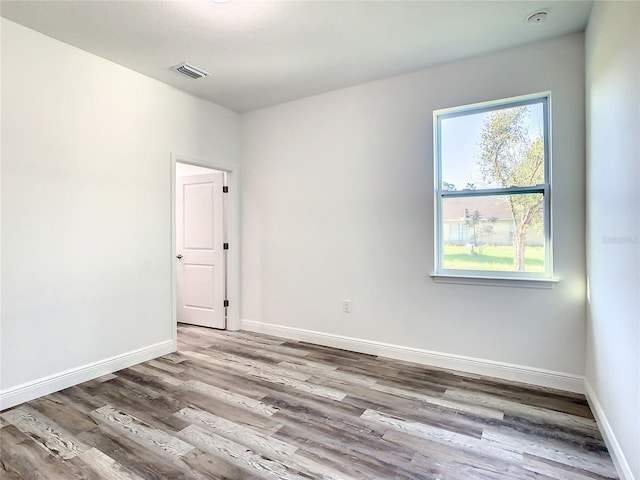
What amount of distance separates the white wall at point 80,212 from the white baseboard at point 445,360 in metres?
1.46

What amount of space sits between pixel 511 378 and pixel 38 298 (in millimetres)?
3753

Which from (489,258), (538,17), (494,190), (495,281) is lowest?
(495,281)

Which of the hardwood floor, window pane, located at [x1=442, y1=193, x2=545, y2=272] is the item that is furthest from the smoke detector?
the hardwood floor

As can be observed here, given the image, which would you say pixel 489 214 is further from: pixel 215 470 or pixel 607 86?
pixel 215 470

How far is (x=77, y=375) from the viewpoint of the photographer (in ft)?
9.12

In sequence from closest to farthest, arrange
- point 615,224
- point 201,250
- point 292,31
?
point 615,224
point 292,31
point 201,250

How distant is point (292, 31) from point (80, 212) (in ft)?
7.26

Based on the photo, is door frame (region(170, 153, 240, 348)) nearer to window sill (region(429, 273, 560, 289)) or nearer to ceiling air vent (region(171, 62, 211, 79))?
ceiling air vent (region(171, 62, 211, 79))

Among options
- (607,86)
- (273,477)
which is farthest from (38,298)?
(607,86)

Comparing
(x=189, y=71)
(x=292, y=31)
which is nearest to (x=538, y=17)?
(x=292, y=31)

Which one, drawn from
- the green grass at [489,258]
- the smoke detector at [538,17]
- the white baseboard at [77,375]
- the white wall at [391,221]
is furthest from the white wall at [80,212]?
the smoke detector at [538,17]

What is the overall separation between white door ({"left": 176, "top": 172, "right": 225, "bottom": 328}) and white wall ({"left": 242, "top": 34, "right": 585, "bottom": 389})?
0.37 metres

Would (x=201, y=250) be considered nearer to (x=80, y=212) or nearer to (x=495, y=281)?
(x=80, y=212)

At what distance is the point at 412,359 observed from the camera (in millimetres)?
3254
